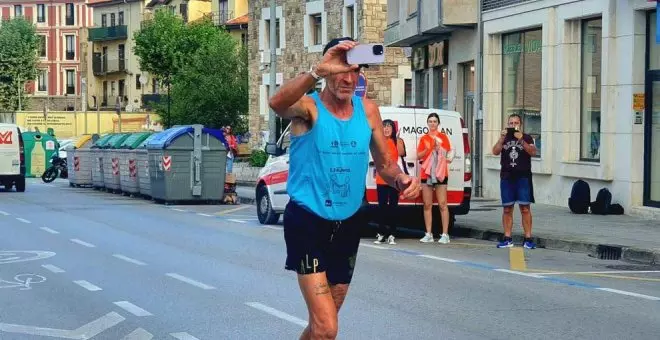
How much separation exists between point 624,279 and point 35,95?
99296 mm

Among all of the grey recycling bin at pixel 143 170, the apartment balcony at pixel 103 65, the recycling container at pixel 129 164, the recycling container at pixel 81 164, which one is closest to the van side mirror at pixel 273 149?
the grey recycling bin at pixel 143 170

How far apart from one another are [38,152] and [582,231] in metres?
35.8

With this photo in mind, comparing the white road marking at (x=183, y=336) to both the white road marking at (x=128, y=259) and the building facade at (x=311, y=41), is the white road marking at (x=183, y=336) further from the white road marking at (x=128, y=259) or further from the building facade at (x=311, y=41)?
the building facade at (x=311, y=41)

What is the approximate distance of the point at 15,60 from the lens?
310ft

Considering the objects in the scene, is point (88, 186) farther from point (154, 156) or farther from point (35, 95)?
point (35, 95)

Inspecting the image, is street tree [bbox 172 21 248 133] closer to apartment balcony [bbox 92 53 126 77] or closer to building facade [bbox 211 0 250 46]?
building facade [bbox 211 0 250 46]

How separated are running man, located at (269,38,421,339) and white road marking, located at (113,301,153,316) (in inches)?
164

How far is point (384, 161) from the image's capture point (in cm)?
675

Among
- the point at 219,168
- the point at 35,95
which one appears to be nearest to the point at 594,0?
the point at 219,168

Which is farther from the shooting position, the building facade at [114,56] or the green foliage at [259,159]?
the building facade at [114,56]

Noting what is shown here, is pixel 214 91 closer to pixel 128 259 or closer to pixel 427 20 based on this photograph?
pixel 427 20

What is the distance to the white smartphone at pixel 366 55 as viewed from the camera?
5750 millimetres

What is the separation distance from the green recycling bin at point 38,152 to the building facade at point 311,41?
8955mm

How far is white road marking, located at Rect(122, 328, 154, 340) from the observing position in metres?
9.09
